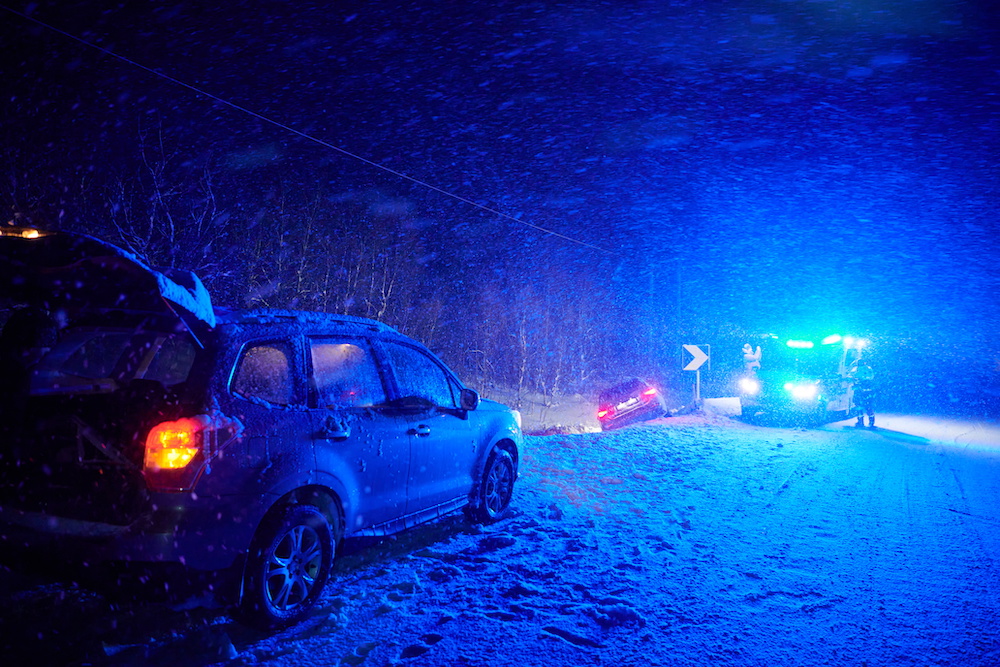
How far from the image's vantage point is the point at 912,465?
11.2m

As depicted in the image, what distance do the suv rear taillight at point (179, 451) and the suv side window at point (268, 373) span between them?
530 mm

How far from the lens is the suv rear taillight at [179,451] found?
326 centimetres

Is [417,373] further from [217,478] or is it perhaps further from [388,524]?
[217,478]

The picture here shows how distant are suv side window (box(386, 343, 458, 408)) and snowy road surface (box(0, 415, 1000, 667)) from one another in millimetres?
1371

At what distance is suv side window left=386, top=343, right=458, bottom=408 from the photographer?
18.7 feet

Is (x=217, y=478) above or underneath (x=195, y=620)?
above

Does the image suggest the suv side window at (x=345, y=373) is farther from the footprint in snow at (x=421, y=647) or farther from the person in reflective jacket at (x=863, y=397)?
the person in reflective jacket at (x=863, y=397)

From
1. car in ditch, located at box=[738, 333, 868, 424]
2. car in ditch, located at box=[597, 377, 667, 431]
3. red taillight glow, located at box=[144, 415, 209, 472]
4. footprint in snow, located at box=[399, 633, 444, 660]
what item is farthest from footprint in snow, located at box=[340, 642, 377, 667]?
car in ditch, located at box=[738, 333, 868, 424]

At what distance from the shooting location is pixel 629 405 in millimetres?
16875

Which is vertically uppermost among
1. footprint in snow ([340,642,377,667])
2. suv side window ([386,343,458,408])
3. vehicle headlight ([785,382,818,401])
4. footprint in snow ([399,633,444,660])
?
suv side window ([386,343,458,408])

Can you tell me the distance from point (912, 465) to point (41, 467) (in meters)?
13.0

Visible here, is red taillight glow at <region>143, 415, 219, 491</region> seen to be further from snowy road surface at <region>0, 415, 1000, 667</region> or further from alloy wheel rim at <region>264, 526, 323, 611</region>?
snowy road surface at <region>0, 415, 1000, 667</region>

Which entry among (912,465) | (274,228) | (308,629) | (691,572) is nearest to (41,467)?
(308,629)

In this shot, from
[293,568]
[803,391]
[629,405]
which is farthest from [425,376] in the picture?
[803,391]
